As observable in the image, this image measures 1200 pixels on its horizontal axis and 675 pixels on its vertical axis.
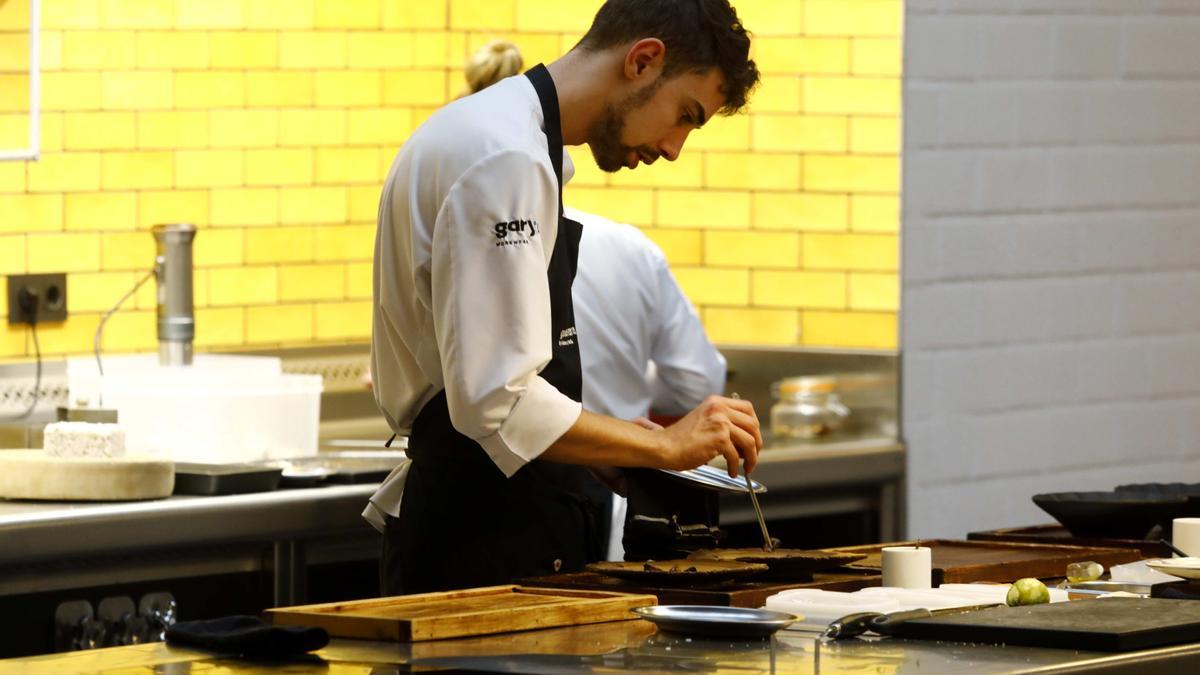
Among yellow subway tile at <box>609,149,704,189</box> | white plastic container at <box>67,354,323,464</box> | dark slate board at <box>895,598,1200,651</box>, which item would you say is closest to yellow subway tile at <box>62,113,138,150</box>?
white plastic container at <box>67,354,323,464</box>

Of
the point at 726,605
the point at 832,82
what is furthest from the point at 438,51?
Result: the point at 726,605

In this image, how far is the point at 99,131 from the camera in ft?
16.6

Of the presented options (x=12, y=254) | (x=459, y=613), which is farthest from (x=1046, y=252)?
(x=459, y=613)

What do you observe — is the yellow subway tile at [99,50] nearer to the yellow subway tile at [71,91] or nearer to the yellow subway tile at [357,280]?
the yellow subway tile at [71,91]

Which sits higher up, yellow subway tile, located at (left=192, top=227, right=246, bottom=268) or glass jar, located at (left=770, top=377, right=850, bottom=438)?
yellow subway tile, located at (left=192, top=227, right=246, bottom=268)

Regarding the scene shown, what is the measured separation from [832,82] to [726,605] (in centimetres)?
279

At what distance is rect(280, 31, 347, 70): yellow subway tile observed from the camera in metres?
5.42

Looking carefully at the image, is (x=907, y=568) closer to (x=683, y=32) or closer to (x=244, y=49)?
(x=683, y=32)

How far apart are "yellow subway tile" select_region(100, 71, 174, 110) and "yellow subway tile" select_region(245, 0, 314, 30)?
0.94ft

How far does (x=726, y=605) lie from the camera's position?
102 inches

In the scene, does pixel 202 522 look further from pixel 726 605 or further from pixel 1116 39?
pixel 1116 39

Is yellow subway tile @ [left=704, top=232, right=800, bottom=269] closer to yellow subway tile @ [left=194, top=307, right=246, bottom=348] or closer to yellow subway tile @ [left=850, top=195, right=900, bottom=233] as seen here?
yellow subway tile @ [left=850, top=195, right=900, bottom=233]

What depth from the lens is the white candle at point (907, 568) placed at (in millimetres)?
2727

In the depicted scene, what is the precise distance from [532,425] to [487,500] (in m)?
0.29
